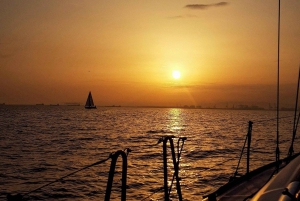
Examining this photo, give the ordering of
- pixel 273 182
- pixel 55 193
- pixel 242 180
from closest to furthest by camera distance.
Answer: pixel 273 182
pixel 242 180
pixel 55 193

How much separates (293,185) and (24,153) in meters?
30.0

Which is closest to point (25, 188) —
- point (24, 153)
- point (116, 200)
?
point (116, 200)

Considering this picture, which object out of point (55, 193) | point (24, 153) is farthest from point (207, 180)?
point (24, 153)

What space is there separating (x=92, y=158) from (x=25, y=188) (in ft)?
33.0

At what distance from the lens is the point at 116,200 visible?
47.4ft

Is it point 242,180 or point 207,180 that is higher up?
point 242,180

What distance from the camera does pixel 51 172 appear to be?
20812mm

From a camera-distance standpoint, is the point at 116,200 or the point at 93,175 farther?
the point at 93,175

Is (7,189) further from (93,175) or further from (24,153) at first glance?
(24,153)

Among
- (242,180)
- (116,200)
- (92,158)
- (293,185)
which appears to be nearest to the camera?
(293,185)

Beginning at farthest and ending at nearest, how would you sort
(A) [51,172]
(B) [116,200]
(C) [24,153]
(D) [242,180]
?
(C) [24,153] → (A) [51,172] → (B) [116,200] → (D) [242,180]

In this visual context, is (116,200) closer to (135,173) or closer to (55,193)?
(55,193)

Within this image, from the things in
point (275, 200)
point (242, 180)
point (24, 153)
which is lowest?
point (24, 153)

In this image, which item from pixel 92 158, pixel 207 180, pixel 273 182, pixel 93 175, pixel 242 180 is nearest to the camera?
pixel 273 182
